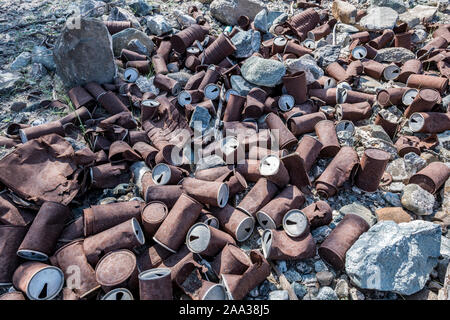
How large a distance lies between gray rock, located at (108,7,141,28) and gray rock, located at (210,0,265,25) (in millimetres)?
1538

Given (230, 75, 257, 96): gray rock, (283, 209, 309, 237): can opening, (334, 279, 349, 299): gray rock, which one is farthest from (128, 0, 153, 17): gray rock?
(334, 279, 349, 299): gray rock

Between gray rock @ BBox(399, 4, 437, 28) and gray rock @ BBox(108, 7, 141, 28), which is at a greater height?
gray rock @ BBox(108, 7, 141, 28)

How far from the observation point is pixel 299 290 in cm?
255

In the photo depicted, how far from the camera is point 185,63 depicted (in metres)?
5.18

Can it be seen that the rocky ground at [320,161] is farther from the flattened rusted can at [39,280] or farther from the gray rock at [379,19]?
the flattened rusted can at [39,280]

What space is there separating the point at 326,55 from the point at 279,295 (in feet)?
12.8

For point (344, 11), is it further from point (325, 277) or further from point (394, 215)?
point (325, 277)

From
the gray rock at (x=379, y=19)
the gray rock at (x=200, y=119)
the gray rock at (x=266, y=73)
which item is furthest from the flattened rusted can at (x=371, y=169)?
the gray rock at (x=379, y=19)

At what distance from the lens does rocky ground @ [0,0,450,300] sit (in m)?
2.58

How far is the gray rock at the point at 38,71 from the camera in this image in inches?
192

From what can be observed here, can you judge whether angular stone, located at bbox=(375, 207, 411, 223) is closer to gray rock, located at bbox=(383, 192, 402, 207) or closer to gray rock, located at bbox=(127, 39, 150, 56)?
gray rock, located at bbox=(383, 192, 402, 207)

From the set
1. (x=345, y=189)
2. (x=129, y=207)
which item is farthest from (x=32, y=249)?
(x=345, y=189)

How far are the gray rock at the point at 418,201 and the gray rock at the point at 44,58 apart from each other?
4988 millimetres

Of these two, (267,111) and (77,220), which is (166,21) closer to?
(267,111)
